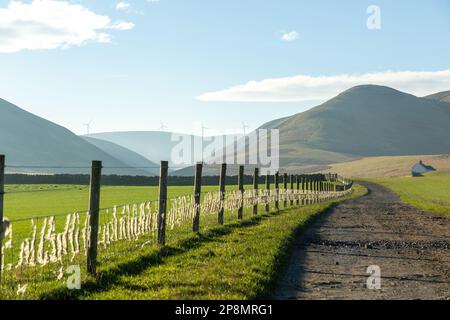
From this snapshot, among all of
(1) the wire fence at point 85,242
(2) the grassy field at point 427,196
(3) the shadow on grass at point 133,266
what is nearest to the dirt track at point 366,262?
(3) the shadow on grass at point 133,266

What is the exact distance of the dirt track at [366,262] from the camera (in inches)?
458

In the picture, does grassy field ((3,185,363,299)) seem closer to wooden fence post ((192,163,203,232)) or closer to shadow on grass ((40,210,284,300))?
shadow on grass ((40,210,284,300))

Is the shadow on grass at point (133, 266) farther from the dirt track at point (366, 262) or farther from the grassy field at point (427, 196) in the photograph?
the grassy field at point (427, 196)

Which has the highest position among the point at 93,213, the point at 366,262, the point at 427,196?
the point at 427,196

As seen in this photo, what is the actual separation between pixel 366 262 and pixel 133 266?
6203 mm

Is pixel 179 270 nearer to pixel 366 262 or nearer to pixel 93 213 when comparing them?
pixel 93 213

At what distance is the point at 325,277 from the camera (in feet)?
43.5

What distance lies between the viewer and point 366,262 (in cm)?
1585

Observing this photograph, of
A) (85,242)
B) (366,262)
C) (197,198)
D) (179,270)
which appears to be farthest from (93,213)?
(197,198)

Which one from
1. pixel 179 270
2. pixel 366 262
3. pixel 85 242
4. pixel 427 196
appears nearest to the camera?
pixel 179 270

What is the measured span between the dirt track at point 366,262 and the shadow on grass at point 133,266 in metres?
2.86

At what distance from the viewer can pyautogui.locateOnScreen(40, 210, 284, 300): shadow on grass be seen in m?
10.5

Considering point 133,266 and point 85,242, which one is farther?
point 133,266
